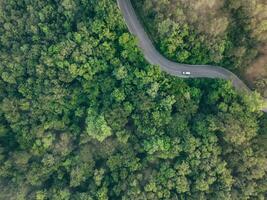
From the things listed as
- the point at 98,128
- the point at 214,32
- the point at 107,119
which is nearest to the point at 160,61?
the point at 214,32

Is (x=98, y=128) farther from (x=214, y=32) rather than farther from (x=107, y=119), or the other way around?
(x=214, y=32)

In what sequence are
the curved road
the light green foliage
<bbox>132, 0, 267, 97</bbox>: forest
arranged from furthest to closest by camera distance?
the curved road < the light green foliage < <bbox>132, 0, 267, 97</bbox>: forest

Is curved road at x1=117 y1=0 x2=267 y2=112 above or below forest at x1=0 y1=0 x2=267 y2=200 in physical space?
above

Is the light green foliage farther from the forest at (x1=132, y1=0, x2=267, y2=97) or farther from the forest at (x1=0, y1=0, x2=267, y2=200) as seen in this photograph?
the forest at (x1=132, y1=0, x2=267, y2=97)

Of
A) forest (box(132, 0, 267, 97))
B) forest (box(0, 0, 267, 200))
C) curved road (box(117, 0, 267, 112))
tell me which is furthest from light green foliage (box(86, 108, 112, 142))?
forest (box(132, 0, 267, 97))

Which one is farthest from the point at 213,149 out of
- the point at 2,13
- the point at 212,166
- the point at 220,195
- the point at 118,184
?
the point at 2,13
